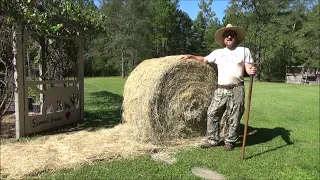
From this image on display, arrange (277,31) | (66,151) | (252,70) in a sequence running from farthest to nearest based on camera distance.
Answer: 1. (277,31)
2. (252,70)
3. (66,151)

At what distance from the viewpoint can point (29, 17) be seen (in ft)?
18.8

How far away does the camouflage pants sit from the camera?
5.73 meters

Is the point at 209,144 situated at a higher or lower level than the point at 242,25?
lower

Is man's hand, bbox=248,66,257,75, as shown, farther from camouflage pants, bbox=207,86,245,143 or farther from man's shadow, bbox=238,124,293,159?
man's shadow, bbox=238,124,293,159

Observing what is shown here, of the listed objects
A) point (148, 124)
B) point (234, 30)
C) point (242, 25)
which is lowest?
point (148, 124)

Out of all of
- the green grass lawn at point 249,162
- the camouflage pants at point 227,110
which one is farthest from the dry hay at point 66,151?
the camouflage pants at point 227,110

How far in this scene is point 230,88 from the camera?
19.1 ft

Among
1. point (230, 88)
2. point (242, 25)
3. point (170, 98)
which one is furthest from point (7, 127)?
point (242, 25)

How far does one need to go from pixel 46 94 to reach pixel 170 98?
2586mm

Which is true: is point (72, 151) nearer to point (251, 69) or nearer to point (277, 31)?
point (251, 69)

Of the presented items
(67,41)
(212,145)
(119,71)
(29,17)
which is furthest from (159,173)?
(119,71)

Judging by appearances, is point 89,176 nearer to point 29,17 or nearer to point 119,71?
point 29,17

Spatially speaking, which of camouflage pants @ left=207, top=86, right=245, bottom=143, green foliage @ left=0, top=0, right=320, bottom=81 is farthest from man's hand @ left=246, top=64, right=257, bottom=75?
green foliage @ left=0, top=0, right=320, bottom=81

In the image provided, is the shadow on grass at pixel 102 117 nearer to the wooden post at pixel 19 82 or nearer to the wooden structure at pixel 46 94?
the wooden structure at pixel 46 94
